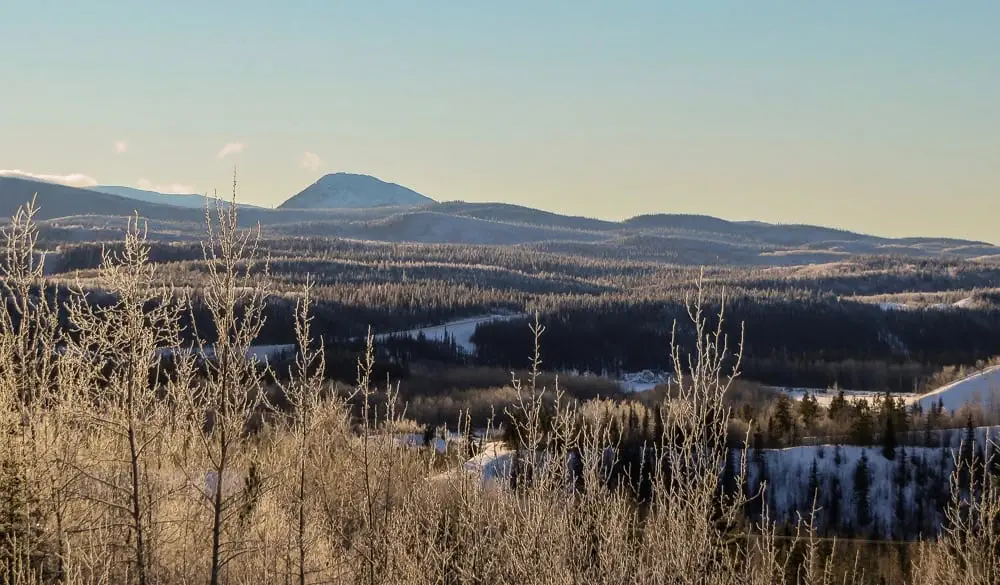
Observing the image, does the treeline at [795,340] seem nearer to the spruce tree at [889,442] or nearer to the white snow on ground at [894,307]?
the white snow on ground at [894,307]

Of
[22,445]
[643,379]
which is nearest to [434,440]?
[22,445]

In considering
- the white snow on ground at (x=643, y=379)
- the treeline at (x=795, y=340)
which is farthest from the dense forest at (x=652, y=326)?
the white snow on ground at (x=643, y=379)

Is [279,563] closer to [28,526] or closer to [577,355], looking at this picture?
[28,526]

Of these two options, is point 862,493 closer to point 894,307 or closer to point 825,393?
point 825,393

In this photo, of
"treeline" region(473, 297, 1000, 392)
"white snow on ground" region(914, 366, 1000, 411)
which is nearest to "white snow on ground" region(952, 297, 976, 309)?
"treeline" region(473, 297, 1000, 392)

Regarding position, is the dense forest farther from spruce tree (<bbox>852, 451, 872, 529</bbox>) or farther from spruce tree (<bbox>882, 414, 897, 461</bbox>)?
spruce tree (<bbox>852, 451, 872, 529</bbox>)
